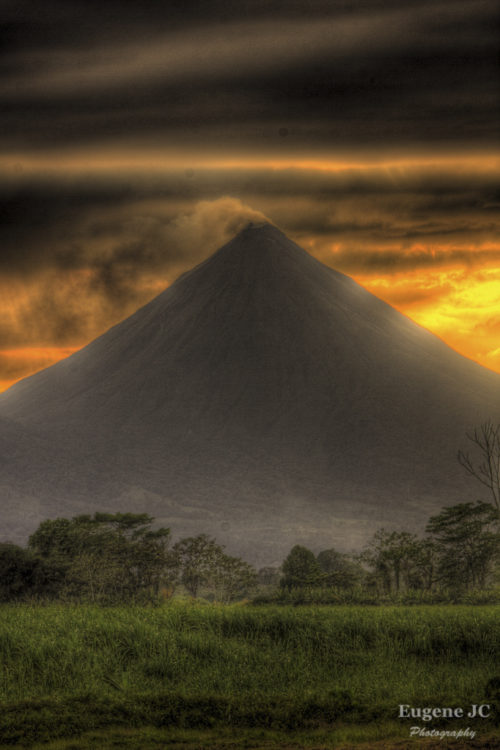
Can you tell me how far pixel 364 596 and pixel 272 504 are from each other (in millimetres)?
144389

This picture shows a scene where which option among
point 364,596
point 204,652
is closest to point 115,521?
point 364,596

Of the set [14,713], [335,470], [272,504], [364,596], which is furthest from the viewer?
[335,470]

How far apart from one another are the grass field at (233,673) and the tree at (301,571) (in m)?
12.8

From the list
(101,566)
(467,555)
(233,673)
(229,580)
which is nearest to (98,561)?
(101,566)

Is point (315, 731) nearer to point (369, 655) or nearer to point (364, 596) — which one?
point (369, 655)

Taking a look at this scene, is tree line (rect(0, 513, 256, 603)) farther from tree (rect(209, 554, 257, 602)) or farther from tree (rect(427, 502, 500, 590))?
tree (rect(427, 502, 500, 590))

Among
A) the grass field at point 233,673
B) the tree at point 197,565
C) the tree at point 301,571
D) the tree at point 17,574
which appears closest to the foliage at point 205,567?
the tree at point 197,565

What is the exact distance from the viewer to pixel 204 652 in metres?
15.6

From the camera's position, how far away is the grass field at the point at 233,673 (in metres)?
12.3

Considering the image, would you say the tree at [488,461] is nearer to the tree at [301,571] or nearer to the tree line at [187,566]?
the tree line at [187,566]

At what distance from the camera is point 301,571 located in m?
37.1

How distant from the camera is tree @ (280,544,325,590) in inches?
1254

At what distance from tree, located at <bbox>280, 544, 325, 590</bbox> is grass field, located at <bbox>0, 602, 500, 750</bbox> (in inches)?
502

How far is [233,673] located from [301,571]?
74.4 ft
